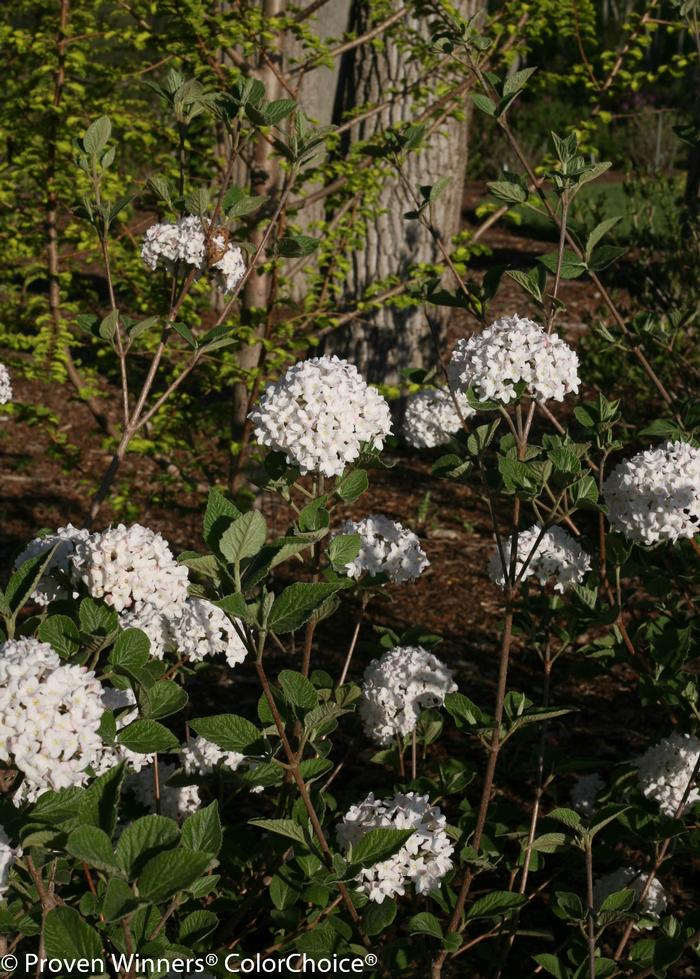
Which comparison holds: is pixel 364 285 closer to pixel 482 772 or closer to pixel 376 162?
pixel 376 162

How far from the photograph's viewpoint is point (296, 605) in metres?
1.30

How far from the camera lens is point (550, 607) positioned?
234 centimetres

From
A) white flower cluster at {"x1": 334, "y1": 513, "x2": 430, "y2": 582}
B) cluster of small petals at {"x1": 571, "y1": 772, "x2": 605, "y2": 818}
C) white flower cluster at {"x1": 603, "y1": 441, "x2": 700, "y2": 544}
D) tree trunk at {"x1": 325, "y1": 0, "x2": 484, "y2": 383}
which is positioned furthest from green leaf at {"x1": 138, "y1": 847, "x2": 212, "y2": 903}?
tree trunk at {"x1": 325, "y1": 0, "x2": 484, "y2": 383}

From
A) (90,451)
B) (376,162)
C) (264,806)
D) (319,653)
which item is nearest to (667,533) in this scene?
(264,806)

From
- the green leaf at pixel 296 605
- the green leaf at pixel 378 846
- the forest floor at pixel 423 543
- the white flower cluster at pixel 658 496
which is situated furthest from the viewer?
the forest floor at pixel 423 543

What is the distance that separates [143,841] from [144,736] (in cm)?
24

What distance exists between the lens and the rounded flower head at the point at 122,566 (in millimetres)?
1689

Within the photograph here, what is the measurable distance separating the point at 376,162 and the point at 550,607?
2.50 metres

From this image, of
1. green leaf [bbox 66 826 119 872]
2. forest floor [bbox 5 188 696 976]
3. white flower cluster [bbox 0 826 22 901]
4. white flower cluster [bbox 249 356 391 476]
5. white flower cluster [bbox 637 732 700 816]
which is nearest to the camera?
green leaf [bbox 66 826 119 872]

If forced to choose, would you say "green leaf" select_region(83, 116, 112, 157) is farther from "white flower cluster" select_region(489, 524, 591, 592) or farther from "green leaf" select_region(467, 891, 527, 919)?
"green leaf" select_region(467, 891, 527, 919)

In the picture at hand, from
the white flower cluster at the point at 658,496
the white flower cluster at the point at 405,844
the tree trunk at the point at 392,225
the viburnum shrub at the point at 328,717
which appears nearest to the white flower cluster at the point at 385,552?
the viburnum shrub at the point at 328,717

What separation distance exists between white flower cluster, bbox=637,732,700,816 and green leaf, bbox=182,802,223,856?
1.13 metres

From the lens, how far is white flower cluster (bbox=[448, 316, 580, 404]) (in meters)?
1.73

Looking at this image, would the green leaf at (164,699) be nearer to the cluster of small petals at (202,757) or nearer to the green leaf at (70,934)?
the green leaf at (70,934)
